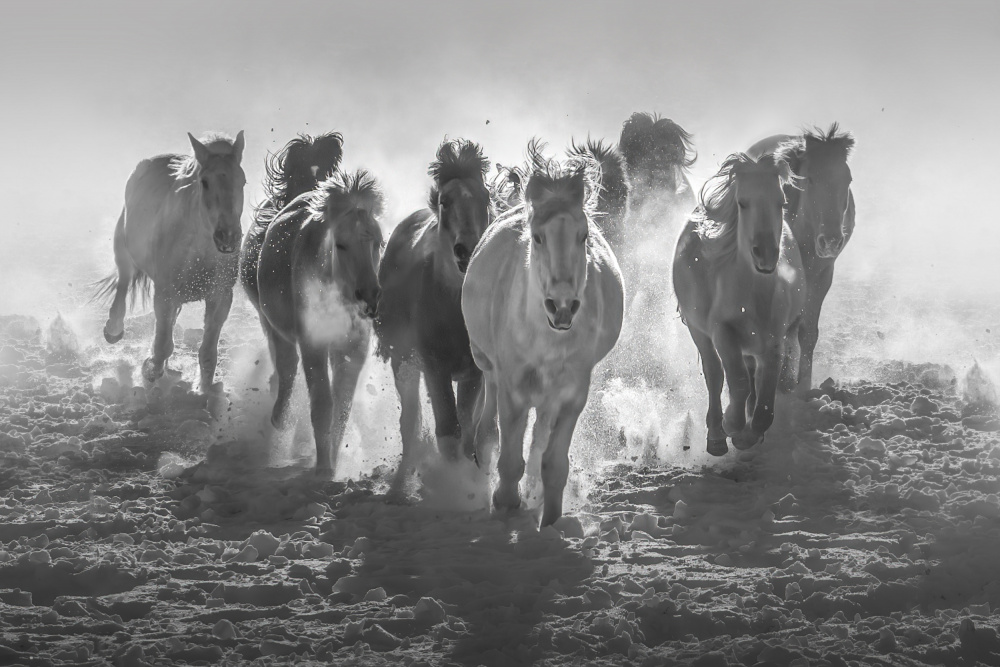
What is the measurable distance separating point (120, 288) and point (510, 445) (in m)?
6.11

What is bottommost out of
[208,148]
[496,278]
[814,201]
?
[496,278]

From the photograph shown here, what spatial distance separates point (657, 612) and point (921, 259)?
14.0 meters

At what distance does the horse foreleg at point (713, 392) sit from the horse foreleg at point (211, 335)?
381 centimetres

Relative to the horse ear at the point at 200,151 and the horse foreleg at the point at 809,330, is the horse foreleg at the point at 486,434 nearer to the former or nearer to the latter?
the horse foreleg at the point at 809,330

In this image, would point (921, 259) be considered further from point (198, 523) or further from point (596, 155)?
point (198, 523)

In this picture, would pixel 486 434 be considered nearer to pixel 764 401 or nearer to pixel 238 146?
pixel 764 401

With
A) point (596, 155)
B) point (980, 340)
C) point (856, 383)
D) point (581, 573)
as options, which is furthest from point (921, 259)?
point (581, 573)

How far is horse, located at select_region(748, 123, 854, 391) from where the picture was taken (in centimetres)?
816

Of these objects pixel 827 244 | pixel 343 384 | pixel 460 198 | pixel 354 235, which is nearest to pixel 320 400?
pixel 343 384

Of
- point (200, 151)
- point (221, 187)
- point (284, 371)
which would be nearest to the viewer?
point (284, 371)

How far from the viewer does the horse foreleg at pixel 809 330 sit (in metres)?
8.59

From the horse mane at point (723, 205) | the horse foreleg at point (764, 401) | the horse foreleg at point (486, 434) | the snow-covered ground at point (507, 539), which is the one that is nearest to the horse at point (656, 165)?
the snow-covered ground at point (507, 539)

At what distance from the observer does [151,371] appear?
9.10 meters

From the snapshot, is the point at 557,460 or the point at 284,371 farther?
the point at 284,371
